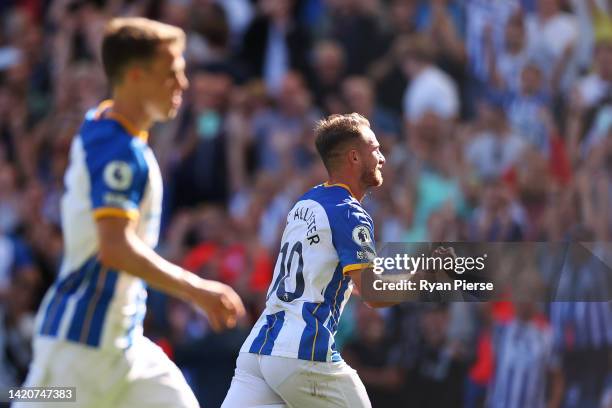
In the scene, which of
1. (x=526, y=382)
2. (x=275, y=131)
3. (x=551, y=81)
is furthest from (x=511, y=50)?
(x=526, y=382)

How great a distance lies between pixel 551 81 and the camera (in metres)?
11.8

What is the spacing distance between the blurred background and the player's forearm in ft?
21.6

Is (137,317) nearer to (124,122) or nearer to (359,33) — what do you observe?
(124,122)

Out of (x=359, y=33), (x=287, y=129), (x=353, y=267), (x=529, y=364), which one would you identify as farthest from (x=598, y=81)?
(x=353, y=267)

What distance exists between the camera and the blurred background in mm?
10930

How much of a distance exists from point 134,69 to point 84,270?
856 mm

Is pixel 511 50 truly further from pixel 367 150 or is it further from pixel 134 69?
pixel 134 69

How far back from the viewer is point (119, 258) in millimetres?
4453

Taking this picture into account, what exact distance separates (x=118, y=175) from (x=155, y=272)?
1.42 ft

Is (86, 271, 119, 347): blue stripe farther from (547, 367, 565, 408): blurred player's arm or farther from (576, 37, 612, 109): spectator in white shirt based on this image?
(576, 37, 612, 109): spectator in white shirt

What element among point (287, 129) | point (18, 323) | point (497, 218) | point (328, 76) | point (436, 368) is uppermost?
point (328, 76)

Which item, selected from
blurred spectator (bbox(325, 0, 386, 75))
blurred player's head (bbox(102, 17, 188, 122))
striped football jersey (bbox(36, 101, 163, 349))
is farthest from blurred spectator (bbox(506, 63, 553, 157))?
striped football jersey (bbox(36, 101, 163, 349))

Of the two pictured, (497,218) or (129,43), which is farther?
(497,218)

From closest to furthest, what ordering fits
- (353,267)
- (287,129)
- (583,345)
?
(353,267) → (583,345) → (287,129)
